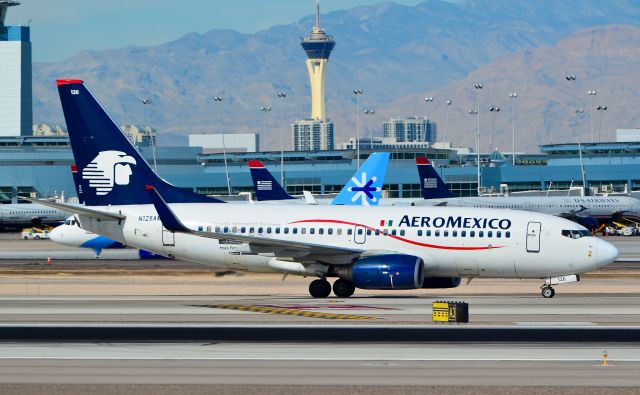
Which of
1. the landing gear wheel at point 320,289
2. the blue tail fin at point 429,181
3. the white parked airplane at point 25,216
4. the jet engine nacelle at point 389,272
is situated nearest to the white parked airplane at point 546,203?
the blue tail fin at point 429,181

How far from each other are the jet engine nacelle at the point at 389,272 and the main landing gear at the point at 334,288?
1.36m

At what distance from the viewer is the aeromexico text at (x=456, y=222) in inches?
2067

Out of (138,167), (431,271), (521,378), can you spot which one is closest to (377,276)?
(431,271)

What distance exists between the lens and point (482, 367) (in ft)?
103

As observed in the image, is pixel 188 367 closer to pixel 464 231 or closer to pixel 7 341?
pixel 7 341

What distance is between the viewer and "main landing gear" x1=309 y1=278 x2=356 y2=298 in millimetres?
53531

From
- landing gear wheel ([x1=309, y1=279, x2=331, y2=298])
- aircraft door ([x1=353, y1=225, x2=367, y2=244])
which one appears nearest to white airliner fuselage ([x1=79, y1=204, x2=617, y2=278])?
aircraft door ([x1=353, y1=225, x2=367, y2=244])

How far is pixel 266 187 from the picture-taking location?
96.5 metres

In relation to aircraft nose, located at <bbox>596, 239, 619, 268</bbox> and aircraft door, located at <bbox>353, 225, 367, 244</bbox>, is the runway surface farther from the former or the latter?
aircraft door, located at <bbox>353, 225, 367, 244</bbox>

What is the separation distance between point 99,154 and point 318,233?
10.8 meters

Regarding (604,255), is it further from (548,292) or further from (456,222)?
(456,222)

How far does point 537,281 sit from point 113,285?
2179 centimetres

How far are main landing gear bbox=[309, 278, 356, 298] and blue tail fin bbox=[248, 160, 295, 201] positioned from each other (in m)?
40.1

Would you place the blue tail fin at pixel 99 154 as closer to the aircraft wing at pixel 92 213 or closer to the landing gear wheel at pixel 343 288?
the aircraft wing at pixel 92 213
